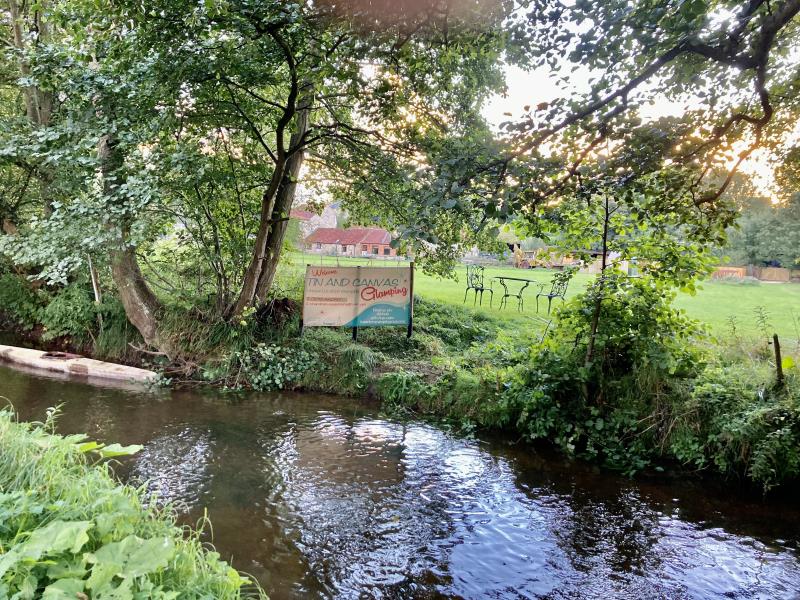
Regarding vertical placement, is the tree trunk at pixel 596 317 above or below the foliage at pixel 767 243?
below

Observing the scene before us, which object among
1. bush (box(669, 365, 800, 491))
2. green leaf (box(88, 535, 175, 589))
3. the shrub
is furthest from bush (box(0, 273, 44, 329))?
bush (box(669, 365, 800, 491))

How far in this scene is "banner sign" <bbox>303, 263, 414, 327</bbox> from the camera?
10.1m

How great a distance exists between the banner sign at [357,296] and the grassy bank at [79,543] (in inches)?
→ 267

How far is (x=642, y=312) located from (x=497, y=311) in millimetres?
7728

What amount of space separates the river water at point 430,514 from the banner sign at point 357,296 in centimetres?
282

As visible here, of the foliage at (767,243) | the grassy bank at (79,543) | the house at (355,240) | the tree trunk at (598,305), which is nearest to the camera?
the grassy bank at (79,543)

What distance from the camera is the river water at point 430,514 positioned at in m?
4.18

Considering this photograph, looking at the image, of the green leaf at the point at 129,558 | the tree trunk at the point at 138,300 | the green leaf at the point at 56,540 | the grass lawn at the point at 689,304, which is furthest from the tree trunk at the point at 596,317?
the tree trunk at the point at 138,300

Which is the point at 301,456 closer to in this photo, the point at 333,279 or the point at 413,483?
the point at 413,483

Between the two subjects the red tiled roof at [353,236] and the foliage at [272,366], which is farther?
the red tiled roof at [353,236]

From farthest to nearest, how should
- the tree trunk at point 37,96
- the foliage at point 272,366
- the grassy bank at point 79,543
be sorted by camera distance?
the tree trunk at point 37,96 < the foliage at point 272,366 < the grassy bank at point 79,543

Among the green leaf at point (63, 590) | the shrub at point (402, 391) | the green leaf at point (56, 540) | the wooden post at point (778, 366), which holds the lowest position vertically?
the shrub at point (402, 391)

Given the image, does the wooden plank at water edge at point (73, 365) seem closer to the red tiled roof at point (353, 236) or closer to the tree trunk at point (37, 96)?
the tree trunk at point (37, 96)

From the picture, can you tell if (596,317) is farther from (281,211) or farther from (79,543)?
(79,543)
